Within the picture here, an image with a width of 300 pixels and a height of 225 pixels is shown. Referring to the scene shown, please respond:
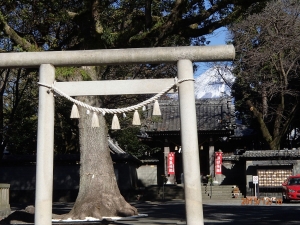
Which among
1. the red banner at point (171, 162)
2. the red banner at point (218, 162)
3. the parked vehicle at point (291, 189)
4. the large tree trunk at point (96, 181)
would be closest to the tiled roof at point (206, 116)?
the red banner at point (171, 162)

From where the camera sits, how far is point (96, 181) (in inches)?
570

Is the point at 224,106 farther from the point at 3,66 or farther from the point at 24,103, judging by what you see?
the point at 3,66

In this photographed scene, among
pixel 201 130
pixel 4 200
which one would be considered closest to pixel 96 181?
pixel 4 200

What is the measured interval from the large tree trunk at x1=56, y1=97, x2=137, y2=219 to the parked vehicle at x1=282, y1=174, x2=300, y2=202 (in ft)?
51.8

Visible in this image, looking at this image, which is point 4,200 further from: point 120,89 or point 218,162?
point 218,162

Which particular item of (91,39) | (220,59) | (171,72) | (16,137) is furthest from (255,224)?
(16,137)

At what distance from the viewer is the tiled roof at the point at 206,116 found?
117 feet

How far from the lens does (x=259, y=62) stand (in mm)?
30406

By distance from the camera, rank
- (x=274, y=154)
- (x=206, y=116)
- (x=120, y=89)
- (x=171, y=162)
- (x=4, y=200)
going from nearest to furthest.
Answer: (x=120, y=89), (x=4, y=200), (x=274, y=154), (x=171, y=162), (x=206, y=116)

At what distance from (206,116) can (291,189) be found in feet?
32.3

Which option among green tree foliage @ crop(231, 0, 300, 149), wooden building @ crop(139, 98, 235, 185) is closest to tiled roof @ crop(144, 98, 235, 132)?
wooden building @ crop(139, 98, 235, 185)

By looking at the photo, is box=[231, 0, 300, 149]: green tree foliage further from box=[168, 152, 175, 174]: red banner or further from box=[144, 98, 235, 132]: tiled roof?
box=[168, 152, 175, 174]: red banner

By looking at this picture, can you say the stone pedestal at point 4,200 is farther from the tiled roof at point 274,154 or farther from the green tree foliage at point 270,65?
the tiled roof at point 274,154

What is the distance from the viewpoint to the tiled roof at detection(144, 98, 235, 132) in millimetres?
35656
